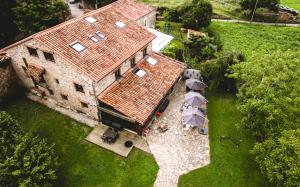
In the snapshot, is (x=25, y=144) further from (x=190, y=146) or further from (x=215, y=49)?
(x=215, y=49)

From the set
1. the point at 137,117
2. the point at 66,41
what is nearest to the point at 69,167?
the point at 137,117

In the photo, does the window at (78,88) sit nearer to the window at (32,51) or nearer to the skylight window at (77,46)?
the skylight window at (77,46)

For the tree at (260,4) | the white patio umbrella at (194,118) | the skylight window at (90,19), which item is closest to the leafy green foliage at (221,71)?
the white patio umbrella at (194,118)

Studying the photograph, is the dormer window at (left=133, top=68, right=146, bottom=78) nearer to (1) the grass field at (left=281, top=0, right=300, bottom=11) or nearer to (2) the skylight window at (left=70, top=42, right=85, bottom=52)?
(2) the skylight window at (left=70, top=42, right=85, bottom=52)

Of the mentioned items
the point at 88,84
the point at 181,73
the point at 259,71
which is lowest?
the point at 181,73

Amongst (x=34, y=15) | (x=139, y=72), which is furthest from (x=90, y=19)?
(x=34, y=15)

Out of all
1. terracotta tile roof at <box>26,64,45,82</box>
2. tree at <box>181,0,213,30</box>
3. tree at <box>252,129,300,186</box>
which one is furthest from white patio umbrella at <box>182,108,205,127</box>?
tree at <box>181,0,213,30</box>
